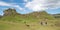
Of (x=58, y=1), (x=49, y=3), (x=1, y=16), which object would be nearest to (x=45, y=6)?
(x=49, y=3)

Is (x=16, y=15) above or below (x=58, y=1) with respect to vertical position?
below

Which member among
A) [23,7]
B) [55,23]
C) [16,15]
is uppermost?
[23,7]

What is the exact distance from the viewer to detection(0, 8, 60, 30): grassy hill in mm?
3957

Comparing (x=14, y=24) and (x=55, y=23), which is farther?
(x=55, y=23)

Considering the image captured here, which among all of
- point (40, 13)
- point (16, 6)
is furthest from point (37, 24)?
point (16, 6)

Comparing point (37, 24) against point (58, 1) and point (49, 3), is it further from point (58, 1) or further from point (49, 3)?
point (58, 1)

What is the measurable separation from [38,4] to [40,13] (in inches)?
12.8

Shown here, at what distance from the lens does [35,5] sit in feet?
13.4

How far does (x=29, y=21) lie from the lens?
13.6 ft

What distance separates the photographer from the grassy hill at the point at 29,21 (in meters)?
3.96

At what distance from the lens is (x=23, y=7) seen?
410cm

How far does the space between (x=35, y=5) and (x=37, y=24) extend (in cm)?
64

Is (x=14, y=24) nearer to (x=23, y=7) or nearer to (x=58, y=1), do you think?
(x=23, y=7)

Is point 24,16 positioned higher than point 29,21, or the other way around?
point 24,16
